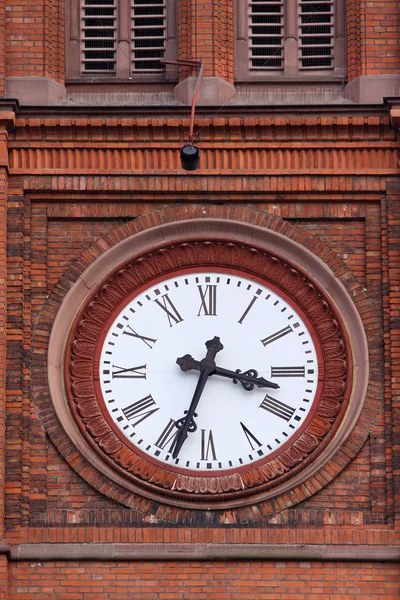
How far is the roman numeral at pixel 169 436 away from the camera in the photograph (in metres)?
25.8

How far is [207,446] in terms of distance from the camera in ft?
84.7

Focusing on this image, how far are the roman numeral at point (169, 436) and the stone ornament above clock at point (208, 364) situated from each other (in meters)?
0.02

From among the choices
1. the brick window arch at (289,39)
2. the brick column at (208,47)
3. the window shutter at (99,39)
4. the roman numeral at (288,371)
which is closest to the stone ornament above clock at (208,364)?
the roman numeral at (288,371)

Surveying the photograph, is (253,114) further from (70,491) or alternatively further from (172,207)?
(70,491)

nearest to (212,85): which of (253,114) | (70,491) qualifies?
(253,114)

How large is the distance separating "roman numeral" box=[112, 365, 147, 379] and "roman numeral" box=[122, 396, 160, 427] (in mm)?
253

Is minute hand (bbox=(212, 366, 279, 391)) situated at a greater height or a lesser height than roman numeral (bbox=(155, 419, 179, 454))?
greater

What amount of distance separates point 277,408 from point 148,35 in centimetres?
447

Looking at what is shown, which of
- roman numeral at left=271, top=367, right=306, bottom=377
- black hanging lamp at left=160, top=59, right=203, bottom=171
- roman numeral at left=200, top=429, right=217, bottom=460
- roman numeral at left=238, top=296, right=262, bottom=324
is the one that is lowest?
roman numeral at left=200, top=429, right=217, bottom=460

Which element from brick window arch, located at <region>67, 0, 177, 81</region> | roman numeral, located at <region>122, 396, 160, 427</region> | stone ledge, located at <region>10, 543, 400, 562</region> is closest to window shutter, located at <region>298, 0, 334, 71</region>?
brick window arch, located at <region>67, 0, 177, 81</region>

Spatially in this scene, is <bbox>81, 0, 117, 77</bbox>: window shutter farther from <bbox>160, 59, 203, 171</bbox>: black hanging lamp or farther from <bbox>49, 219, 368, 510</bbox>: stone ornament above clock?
<bbox>49, 219, 368, 510</bbox>: stone ornament above clock

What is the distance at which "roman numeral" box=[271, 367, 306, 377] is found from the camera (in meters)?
26.1

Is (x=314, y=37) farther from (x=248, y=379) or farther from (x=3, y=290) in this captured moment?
(x=3, y=290)

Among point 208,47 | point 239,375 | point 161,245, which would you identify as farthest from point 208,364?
point 208,47
